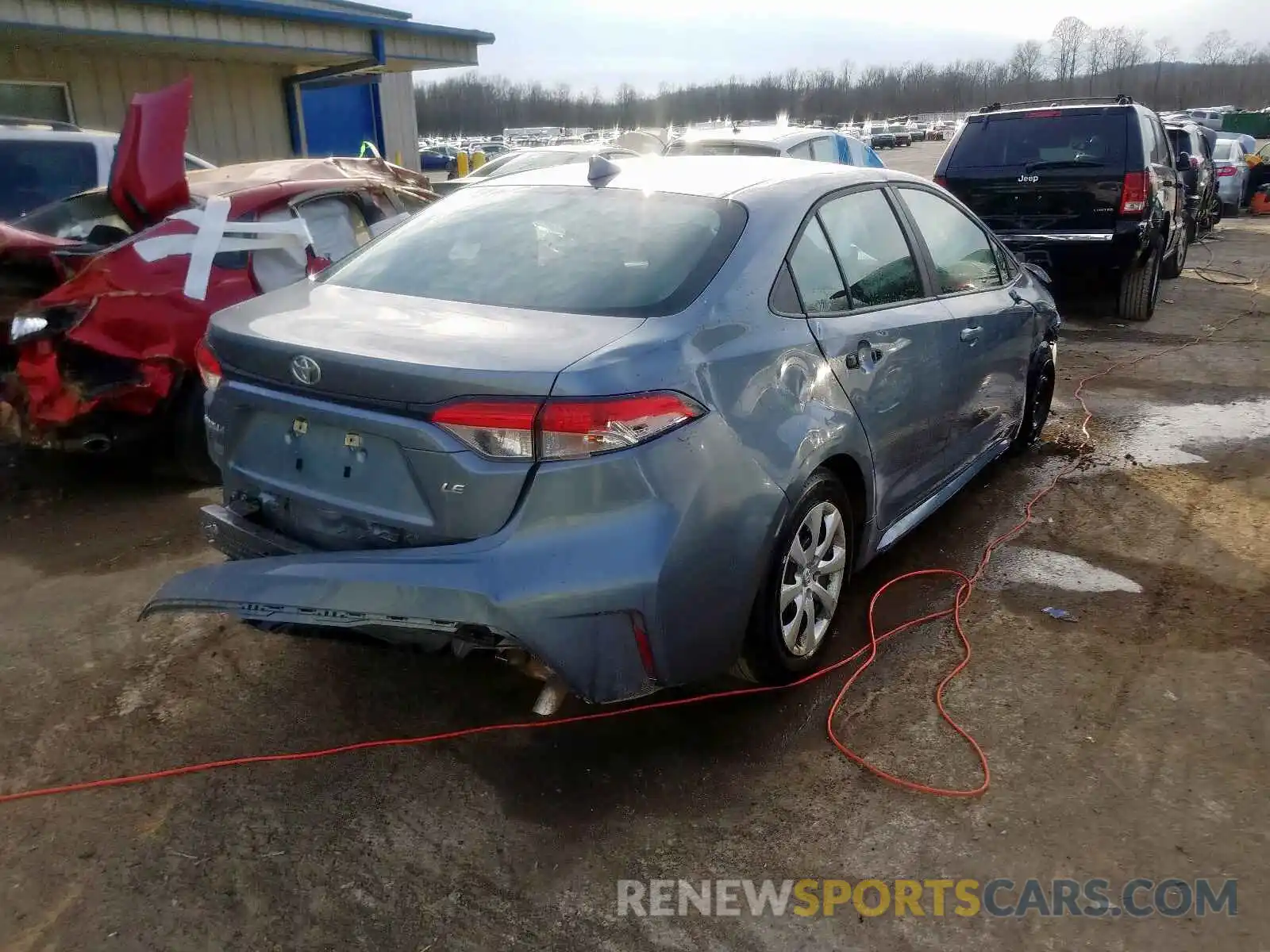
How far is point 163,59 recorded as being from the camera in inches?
459

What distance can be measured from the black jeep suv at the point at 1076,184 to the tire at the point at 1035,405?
11.4 feet

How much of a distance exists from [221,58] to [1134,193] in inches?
411

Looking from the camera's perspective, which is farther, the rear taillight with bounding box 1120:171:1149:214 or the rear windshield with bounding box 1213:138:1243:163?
the rear windshield with bounding box 1213:138:1243:163

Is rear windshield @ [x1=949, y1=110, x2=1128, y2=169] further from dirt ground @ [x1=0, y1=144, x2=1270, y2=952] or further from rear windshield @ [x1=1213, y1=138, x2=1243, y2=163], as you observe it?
rear windshield @ [x1=1213, y1=138, x2=1243, y2=163]

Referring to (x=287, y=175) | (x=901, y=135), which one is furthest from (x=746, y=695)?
(x=901, y=135)

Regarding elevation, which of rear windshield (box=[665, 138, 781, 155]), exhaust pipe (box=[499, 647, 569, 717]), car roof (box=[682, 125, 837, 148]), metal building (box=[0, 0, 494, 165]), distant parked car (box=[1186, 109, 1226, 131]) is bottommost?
exhaust pipe (box=[499, 647, 569, 717])

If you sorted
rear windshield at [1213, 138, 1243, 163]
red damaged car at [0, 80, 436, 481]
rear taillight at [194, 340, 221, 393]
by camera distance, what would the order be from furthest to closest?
rear windshield at [1213, 138, 1243, 163], red damaged car at [0, 80, 436, 481], rear taillight at [194, 340, 221, 393]

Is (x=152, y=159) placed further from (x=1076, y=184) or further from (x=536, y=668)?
(x=1076, y=184)

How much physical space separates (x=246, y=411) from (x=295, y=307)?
365mm

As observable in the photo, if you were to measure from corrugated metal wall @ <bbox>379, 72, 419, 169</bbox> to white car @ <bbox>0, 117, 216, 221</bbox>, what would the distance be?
1071 cm

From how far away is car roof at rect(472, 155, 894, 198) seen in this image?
10.8 ft

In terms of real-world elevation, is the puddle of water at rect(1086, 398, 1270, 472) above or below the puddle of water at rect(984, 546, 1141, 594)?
above

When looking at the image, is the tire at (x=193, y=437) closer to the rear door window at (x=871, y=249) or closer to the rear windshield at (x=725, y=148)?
the rear door window at (x=871, y=249)

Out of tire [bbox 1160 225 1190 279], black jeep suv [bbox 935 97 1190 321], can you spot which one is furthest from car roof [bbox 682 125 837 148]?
tire [bbox 1160 225 1190 279]
